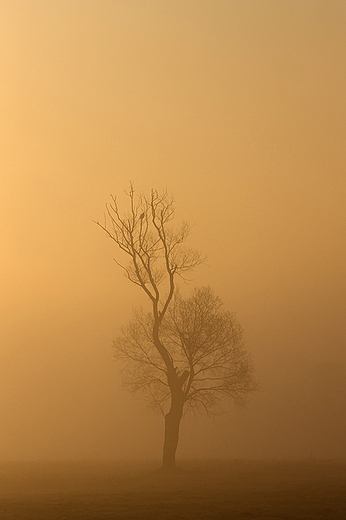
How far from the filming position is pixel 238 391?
5347cm

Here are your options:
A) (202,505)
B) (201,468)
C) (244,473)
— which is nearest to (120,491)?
(202,505)

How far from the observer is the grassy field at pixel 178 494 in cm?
2645

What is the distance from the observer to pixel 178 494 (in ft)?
110

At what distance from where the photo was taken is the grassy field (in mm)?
26453

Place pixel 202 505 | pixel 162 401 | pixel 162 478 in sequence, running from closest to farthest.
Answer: pixel 202 505, pixel 162 478, pixel 162 401

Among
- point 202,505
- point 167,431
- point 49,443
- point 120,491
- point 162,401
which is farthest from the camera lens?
point 49,443

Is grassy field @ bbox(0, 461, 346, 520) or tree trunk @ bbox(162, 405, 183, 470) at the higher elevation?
tree trunk @ bbox(162, 405, 183, 470)

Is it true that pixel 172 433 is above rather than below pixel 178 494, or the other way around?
above

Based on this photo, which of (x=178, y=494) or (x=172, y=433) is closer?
(x=178, y=494)

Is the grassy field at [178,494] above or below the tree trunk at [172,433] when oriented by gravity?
below

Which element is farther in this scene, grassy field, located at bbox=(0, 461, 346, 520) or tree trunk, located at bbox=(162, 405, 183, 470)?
tree trunk, located at bbox=(162, 405, 183, 470)

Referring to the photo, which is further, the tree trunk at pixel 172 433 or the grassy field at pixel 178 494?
the tree trunk at pixel 172 433

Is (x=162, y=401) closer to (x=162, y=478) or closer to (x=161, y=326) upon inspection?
(x=161, y=326)

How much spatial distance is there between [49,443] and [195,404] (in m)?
89.6
